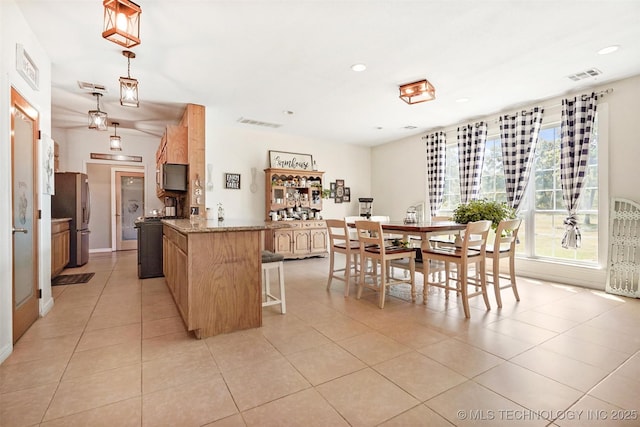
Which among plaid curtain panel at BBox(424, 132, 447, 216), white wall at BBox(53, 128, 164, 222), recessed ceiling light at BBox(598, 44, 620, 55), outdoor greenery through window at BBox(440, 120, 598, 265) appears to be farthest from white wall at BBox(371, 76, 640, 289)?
white wall at BBox(53, 128, 164, 222)

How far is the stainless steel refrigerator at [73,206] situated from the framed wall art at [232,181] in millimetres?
2497

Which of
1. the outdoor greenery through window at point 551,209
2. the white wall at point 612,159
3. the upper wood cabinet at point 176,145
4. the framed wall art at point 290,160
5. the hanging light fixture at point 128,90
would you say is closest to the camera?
the hanging light fixture at point 128,90

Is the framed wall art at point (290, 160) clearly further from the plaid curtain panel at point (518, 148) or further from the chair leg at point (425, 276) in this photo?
the chair leg at point (425, 276)

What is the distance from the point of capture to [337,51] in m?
3.20

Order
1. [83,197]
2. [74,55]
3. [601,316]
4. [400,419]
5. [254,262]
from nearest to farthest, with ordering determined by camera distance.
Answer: [400,419], [254,262], [601,316], [74,55], [83,197]

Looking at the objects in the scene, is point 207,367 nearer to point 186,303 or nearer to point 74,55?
point 186,303

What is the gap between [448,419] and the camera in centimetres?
152

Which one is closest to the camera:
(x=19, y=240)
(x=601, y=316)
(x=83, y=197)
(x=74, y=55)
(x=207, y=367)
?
(x=207, y=367)

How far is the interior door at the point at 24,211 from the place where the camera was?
2.42 m

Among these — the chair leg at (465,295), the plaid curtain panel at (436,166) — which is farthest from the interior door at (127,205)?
the chair leg at (465,295)

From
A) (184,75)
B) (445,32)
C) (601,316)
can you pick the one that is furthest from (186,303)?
(601,316)

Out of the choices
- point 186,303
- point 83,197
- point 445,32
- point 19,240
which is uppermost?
point 445,32

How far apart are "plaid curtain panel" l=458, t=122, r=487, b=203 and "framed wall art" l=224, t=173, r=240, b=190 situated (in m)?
4.33

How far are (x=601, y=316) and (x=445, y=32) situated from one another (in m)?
3.11
